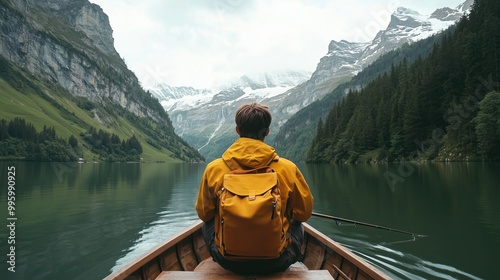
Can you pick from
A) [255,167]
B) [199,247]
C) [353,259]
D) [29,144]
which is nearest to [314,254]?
[353,259]

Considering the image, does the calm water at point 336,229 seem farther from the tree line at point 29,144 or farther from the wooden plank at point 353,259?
the tree line at point 29,144

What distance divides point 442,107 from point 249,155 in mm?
86523

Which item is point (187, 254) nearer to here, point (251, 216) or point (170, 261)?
point (170, 261)

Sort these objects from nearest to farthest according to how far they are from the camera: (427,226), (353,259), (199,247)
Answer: (353,259) < (199,247) < (427,226)

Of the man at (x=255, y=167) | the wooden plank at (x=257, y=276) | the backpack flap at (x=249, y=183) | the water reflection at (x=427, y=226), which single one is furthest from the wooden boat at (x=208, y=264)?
the water reflection at (x=427, y=226)

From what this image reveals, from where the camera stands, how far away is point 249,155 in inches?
206

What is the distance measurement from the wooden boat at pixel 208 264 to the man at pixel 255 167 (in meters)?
0.36

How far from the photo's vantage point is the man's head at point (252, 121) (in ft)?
18.3

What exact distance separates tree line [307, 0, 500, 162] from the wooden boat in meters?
59.4

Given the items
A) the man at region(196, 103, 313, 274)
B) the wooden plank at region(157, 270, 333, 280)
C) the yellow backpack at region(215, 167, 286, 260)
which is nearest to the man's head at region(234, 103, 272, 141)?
the man at region(196, 103, 313, 274)

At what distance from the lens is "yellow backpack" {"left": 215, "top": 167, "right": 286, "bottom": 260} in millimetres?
4758

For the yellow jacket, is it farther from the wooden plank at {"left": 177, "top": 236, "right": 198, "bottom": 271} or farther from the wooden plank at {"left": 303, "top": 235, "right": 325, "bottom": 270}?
the wooden plank at {"left": 303, "top": 235, "right": 325, "bottom": 270}

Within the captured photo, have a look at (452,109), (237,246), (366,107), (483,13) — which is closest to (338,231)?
(237,246)

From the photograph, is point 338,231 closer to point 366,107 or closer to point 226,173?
point 226,173
